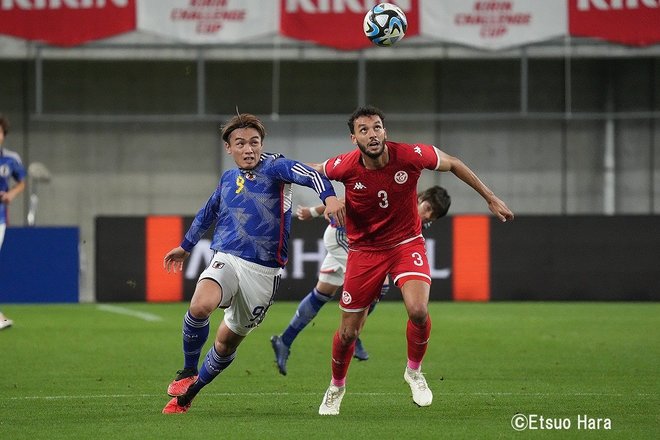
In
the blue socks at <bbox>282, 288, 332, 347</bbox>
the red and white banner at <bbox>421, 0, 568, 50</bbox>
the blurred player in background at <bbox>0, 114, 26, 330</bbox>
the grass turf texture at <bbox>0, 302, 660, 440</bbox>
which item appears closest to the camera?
the grass turf texture at <bbox>0, 302, 660, 440</bbox>

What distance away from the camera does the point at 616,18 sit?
73.0 ft

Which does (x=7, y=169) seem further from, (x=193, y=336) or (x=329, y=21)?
(x=329, y=21)

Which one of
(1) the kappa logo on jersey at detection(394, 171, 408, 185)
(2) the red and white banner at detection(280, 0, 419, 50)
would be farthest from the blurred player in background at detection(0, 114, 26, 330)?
(2) the red and white banner at detection(280, 0, 419, 50)

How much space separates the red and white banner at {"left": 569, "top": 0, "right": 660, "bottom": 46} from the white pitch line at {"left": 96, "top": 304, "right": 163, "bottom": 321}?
9377 millimetres

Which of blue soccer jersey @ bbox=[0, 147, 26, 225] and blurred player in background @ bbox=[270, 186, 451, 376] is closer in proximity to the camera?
blurred player in background @ bbox=[270, 186, 451, 376]

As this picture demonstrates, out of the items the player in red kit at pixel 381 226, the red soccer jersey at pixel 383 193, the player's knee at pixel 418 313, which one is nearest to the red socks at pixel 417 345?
the player in red kit at pixel 381 226

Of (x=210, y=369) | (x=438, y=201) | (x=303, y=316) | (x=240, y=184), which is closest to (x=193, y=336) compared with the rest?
(x=210, y=369)

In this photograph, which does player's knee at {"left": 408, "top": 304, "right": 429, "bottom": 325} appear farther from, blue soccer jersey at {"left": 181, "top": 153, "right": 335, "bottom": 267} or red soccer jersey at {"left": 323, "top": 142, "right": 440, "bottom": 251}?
blue soccer jersey at {"left": 181, "top": 153, "right": 335, "bottom": 267}

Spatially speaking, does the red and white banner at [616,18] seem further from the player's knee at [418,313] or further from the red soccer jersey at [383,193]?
the player's knee at [418,313]

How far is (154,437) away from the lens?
716 cm

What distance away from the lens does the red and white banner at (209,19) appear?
73.3 ft

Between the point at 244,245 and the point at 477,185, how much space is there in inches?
61.6

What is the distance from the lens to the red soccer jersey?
8.33m

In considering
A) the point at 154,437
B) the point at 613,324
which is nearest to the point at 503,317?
the point at 613,324
